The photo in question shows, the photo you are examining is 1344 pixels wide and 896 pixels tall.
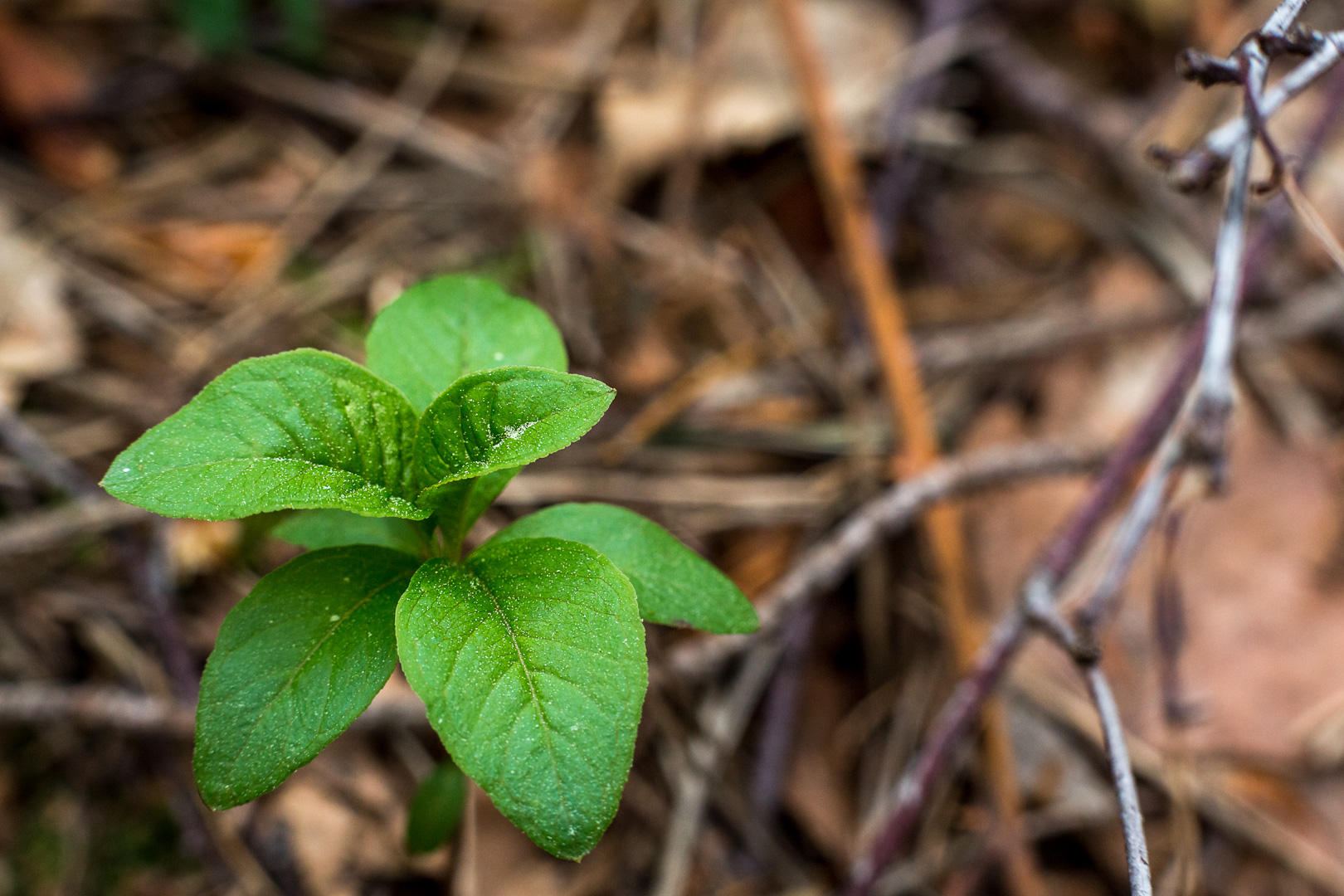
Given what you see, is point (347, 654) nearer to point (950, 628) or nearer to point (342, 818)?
point (342, 818)

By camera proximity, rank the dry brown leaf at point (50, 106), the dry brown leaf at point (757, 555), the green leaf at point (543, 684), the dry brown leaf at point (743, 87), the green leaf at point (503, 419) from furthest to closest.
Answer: the dry brown leaf at point (743, 87)
the dry brown leaf at point (50, 106)
the dry brown leaf at point (757, 555)
the green leaf at point (503, 419)
the green leaf at point (543, 684)

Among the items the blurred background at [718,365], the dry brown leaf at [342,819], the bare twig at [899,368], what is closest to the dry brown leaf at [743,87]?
the blurred background at [718,365]

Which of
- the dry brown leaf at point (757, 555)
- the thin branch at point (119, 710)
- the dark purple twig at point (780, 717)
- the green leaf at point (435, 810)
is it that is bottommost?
the thin branch at point (119, 710)

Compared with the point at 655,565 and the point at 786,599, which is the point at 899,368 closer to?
the point at 786,599

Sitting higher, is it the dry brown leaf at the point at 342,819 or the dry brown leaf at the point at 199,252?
the dry brown leaf at the point at 199,252

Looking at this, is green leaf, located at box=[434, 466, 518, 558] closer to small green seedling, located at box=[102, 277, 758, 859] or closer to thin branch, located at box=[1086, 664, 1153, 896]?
small green seedling, located at box=[102, 277, 758, 859]

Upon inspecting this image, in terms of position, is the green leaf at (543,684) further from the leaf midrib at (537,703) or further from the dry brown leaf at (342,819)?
the dry brown leaf at (342,819)
